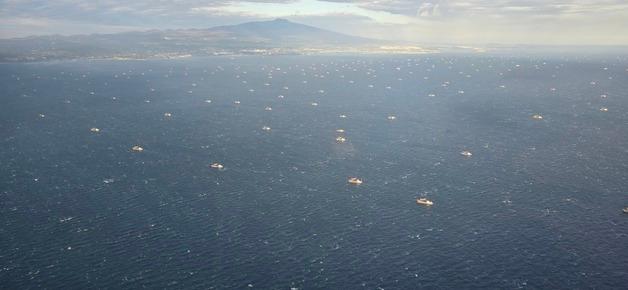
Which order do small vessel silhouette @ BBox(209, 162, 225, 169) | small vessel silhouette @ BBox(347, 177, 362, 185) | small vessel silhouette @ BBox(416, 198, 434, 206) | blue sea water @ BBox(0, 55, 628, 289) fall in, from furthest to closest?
small vessel silhouette @ BBox(209, 162, 225, 169), small vessel silhouette @ BBox(347, 177, 362, 185), small vessel silhouette @ BBox(416, 198, 434, 206), blue sea water @ BBox(0, 55, 628, 289)

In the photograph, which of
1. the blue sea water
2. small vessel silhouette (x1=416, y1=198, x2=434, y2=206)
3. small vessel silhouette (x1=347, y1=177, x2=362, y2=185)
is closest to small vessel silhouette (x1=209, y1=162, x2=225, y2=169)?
the blue sea water

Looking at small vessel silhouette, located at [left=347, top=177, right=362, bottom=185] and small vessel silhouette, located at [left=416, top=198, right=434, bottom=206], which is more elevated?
small vessel silhouette, located at [left=347, top=177, right=362, bottom=185]

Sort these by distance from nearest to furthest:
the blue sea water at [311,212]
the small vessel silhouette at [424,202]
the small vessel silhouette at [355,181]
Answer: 1. the blue sea water at [311,212]
2. the small vessel silhouette at [424,202]
3. the small vessel silhouette at [355,181]

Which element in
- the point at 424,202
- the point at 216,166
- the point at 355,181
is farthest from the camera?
the point at 216,166

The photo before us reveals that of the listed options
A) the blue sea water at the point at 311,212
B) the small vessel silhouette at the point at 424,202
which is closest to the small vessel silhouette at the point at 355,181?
the blue sea water at the point at 311,212

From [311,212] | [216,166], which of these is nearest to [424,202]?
[311,212]

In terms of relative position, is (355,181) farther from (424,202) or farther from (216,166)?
(216,166)

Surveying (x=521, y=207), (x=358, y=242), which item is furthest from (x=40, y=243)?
(x=521, y=207)

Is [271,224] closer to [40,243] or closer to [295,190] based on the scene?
[295,190]

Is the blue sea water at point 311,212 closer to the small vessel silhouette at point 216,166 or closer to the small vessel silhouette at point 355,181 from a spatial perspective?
the small vessel silhouette at point 355,181

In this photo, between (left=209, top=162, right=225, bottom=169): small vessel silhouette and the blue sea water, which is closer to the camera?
the blue sea water

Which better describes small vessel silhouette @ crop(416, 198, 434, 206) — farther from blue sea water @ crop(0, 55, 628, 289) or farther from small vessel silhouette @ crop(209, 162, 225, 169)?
small vessel silhouette @ crop(209, 162, 225, 169)

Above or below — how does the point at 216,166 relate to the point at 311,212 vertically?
above
